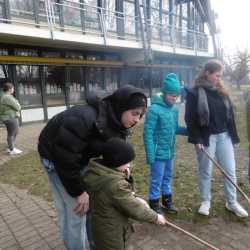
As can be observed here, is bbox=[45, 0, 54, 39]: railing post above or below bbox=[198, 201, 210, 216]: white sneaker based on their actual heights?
above

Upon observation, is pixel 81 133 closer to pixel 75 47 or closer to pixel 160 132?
pixel 160 132

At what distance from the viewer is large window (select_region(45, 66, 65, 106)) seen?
1223cm

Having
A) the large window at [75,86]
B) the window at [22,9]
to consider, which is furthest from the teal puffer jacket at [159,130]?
the large window at [75,86]

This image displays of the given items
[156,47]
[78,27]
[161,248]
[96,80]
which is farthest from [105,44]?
[161,248]

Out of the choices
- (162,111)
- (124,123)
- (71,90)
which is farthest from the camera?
(71,90)

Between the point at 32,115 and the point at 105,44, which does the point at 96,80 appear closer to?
the point at 105,44

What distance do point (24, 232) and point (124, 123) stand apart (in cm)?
212

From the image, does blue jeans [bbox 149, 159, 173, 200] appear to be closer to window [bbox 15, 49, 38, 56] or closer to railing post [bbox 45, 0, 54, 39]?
railing post [bbox 45, 0, 54, 39]

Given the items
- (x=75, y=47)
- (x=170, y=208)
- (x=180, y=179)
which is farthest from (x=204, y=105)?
(x=75, y=47)

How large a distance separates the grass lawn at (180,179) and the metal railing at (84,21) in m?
5.22

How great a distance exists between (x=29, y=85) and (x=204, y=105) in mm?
9577

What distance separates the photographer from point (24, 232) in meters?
3.42

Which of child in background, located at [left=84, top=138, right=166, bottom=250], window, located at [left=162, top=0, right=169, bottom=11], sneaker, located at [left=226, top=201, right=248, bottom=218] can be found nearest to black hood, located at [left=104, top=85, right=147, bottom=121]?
child in background, located at [left=84, top=138, right=166, bottom=250]

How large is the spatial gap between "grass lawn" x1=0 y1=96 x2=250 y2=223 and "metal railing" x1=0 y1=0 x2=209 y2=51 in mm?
5220
